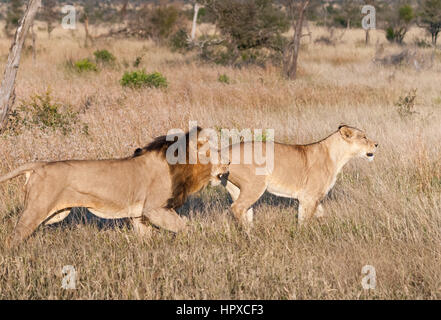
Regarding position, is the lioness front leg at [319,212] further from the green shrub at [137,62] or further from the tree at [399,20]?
the tree at [399,20]

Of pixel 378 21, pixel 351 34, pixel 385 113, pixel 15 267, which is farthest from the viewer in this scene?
pixel 378 21

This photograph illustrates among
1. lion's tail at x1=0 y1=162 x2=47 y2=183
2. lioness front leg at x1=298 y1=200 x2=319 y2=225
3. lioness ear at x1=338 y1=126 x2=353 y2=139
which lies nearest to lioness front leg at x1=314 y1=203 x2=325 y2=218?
lioness front leg at x1=298 y1=200 x2=319 y2=225

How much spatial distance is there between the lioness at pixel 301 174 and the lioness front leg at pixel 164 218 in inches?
36.7

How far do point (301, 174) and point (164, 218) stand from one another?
169cm

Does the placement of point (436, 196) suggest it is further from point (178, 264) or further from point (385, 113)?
point (385, 113)

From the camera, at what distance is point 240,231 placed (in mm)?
5035

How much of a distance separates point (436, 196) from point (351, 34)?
3394cm

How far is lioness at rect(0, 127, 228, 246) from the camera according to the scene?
386 centimetres

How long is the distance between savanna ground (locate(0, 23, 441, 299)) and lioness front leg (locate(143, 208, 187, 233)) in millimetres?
214

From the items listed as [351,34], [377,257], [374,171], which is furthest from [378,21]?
[377,257]

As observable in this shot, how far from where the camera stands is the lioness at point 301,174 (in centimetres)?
517

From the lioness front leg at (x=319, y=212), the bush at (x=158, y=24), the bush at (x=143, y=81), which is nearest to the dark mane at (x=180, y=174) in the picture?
the lioness front leg at (x=319, y=212)

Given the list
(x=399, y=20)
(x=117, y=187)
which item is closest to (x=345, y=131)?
(x=117, y=187)

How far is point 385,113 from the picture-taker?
10.5 m
